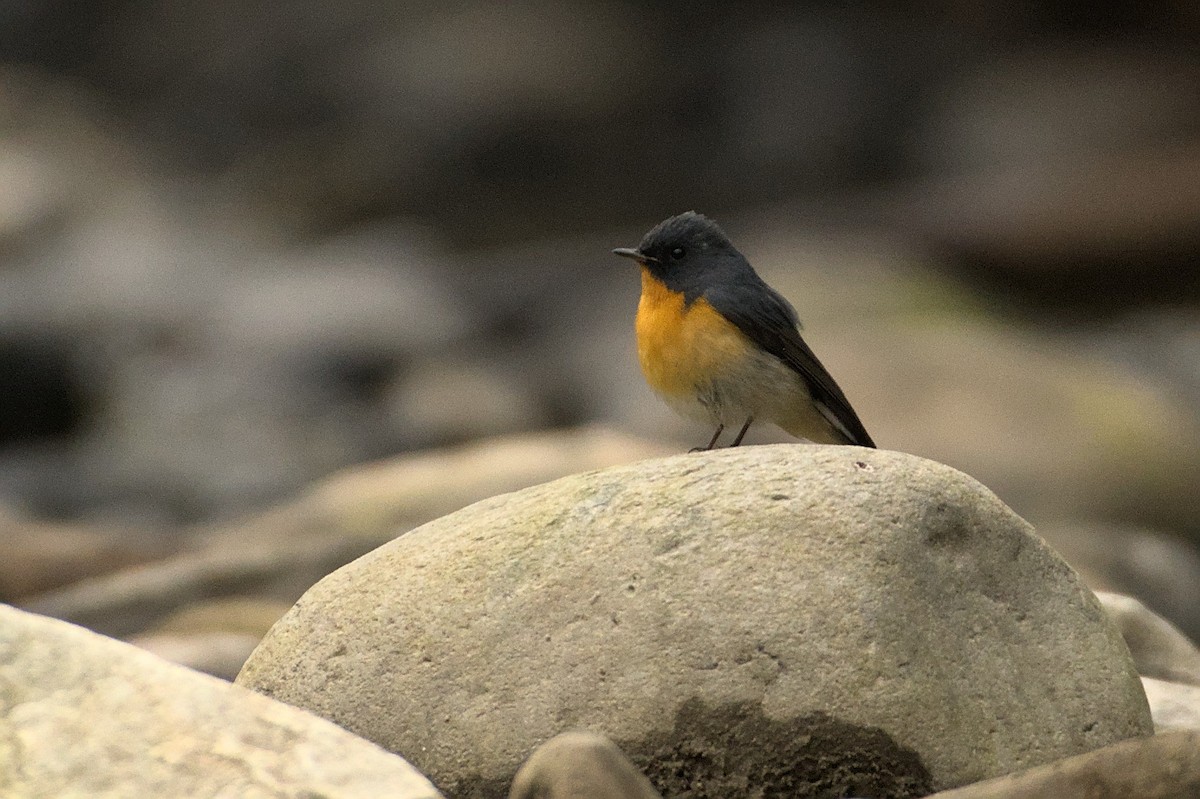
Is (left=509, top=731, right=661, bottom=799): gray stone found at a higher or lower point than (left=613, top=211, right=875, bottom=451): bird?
lower

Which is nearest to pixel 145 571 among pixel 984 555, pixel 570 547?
pixel 570 547

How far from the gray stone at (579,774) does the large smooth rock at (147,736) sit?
224mm

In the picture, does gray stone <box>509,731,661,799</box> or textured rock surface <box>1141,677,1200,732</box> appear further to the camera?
textured rock surface <box>1141,677,1200,732</box>

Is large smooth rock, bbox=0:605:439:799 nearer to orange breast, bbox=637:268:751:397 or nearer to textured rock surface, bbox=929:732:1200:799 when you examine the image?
textured rock surface, bbox=929:732:1200:799

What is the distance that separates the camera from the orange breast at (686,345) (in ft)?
21.3

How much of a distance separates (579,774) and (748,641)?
926mm

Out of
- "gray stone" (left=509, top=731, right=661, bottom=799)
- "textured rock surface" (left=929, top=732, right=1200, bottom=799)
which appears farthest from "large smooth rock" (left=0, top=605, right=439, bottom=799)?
"textured rock surface" (left=929, top=732, right=1200, bottom=799)

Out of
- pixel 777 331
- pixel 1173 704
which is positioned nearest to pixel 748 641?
pixel 1173 704

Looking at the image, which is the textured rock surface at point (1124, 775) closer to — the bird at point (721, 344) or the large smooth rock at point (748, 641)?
the large smooth rock at point (748, 641)

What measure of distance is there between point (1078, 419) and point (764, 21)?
9.70 metres

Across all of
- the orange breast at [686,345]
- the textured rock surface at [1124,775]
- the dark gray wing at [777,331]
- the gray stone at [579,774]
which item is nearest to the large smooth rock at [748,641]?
the textured rock surface at [1124,775]

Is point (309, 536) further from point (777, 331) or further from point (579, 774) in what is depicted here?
point (579, 774)

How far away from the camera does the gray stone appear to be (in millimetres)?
3523

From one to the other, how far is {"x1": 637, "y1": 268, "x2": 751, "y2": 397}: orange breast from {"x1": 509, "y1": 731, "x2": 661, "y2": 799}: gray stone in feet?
9.84
